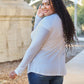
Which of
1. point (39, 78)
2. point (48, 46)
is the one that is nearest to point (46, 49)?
point (48, 46)

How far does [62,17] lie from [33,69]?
1.93 feet

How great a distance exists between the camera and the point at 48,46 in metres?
2.16

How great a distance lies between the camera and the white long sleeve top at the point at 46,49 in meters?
2.09

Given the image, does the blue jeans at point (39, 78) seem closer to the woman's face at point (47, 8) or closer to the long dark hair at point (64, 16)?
the long dark hair at point (64, 16)

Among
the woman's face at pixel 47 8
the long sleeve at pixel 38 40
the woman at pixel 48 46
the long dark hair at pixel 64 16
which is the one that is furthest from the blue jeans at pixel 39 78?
the woman's face at pixel 47 8

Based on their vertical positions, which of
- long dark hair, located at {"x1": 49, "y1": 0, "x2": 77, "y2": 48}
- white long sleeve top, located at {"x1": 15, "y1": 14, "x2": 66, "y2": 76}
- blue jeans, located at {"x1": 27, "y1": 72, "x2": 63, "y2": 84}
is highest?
long dark hair, located at {"x1": 49, "y1": 0, "x2": 77, "y2": 48}

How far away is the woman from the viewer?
6.91 feet

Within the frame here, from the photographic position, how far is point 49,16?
7.11 feet

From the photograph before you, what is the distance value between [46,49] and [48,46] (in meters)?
0.03

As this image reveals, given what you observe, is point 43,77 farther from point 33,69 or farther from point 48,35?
point 48,35

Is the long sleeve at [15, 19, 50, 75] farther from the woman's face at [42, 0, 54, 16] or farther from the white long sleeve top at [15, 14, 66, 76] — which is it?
the woman's face at [42, 0, 54, 16]

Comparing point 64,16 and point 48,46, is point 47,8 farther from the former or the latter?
point 48,46

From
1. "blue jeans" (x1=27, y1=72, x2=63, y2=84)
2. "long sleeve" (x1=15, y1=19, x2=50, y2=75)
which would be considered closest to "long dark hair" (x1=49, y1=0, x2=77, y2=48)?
"long sleeve" (x1=15, y1=19, x2=50, y2=75)

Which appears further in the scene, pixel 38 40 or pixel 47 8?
pixel 47 8
